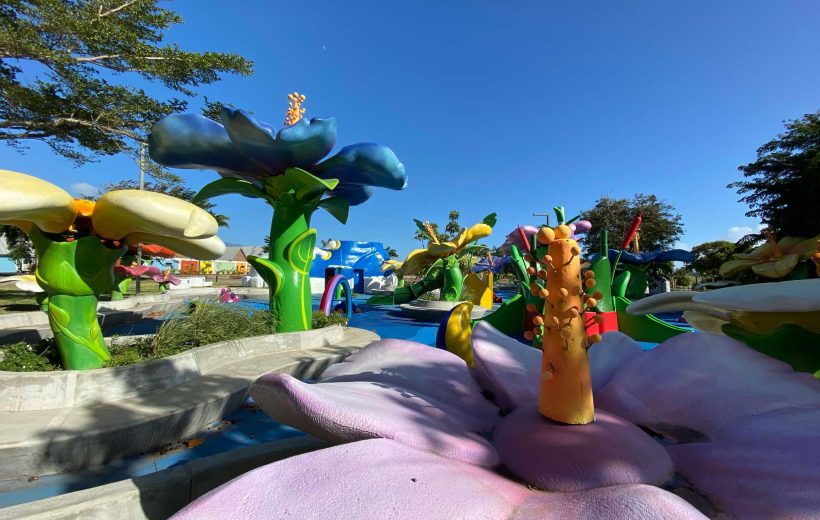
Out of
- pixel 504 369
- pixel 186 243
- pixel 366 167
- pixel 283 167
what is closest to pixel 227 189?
pixel 283 167

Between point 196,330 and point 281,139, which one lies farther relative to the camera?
point 281,139

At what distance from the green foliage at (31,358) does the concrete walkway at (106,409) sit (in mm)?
509

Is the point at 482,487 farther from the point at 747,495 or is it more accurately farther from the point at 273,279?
the point at 273,279

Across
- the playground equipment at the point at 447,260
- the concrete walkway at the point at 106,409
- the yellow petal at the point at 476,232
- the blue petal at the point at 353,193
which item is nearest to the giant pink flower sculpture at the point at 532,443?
the concrete walkway at the point at 106,409

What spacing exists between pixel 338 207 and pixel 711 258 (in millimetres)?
30384

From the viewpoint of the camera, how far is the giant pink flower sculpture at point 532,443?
0.97 metres

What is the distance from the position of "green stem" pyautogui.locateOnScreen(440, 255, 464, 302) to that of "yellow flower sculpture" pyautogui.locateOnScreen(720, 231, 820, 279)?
6.74 metres

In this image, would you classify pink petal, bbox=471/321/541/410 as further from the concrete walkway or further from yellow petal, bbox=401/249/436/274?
yellow petal, bbox=401/249/436/274

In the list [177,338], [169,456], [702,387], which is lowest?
[169,456]

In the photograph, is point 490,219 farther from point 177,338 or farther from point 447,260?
point 177,338

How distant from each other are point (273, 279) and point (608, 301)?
5527 millimetres

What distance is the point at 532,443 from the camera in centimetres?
136

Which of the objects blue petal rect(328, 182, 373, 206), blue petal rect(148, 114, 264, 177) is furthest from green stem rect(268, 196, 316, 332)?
blue petal rect(328, 182, 373, 206)

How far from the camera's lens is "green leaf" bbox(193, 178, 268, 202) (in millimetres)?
6764
